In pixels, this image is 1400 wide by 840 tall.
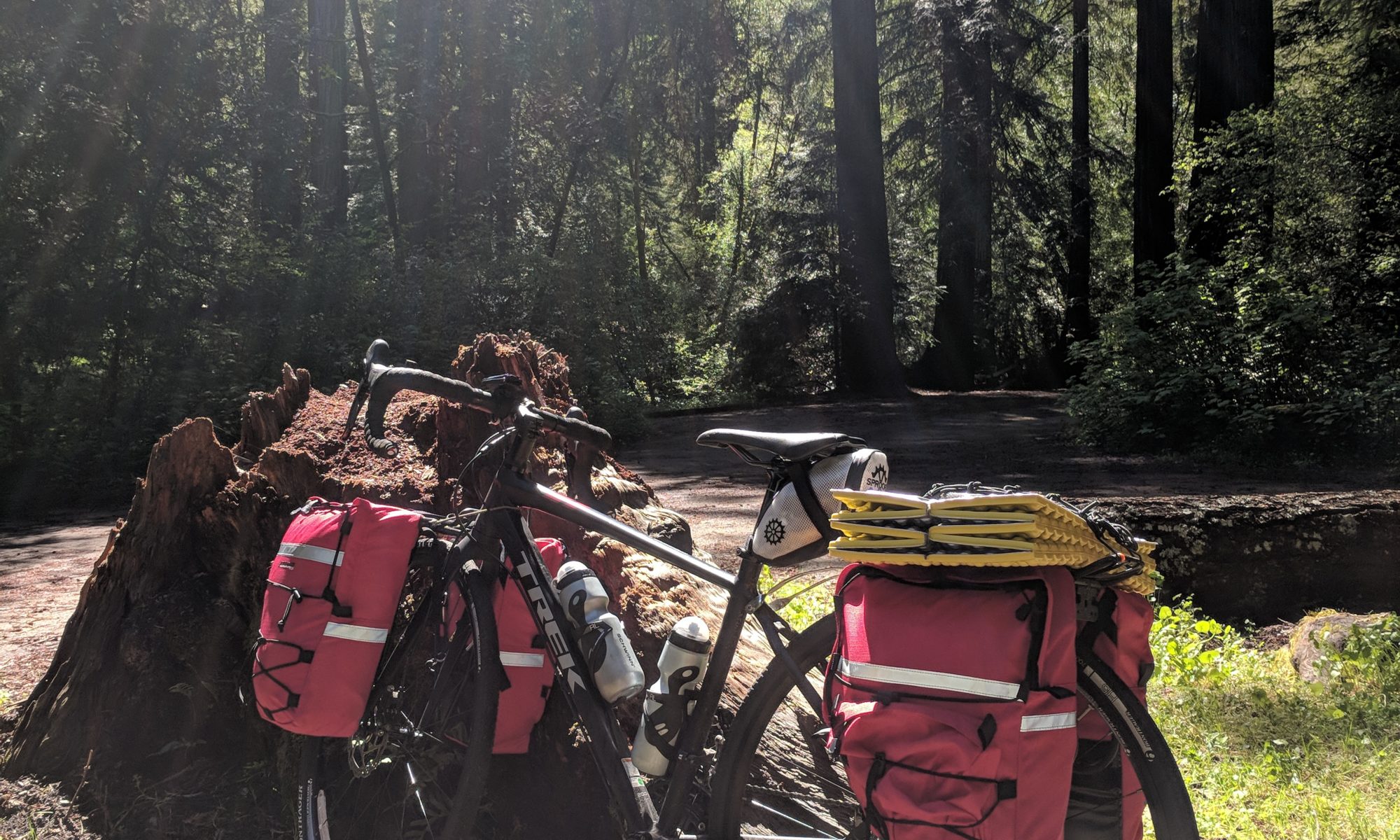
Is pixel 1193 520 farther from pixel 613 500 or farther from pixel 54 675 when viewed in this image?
pixel 54 675

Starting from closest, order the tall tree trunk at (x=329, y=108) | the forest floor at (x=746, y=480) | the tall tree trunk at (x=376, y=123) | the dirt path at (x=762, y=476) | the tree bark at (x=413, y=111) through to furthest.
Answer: the forest floor at (x=746, y=480), the dirt path at (x=762, y=476), the tall tree trunk at (x=329, y=108), the tall tree trunk at (x=376, y=123), the tree bark at (x=413, y=111)

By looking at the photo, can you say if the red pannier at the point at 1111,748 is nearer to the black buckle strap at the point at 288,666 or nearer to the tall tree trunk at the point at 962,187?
the black buckle strap at the point at 288,666

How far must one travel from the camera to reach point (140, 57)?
13758mm

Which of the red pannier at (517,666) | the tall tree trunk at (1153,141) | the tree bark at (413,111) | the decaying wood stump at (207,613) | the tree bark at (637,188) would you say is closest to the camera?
the red pannier at (517,666)

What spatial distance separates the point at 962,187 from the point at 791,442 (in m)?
22.1

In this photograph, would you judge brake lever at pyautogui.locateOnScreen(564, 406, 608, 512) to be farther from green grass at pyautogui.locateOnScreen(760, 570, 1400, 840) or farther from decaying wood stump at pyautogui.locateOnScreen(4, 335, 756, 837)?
green grass at pyautogui.locateOnScreen(760, 570, 1400, 840)

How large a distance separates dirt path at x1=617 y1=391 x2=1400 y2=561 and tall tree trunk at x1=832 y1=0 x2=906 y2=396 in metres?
1.32

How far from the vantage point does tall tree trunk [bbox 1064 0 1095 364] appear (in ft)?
78.1

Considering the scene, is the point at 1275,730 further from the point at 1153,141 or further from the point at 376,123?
the point at 376,123

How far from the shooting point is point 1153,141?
14.4 meters

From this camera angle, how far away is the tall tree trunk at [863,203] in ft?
60.0

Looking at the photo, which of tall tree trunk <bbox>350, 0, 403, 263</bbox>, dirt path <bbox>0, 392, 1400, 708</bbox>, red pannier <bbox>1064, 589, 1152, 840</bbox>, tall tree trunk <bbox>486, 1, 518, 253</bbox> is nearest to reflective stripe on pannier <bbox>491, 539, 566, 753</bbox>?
red pannier <bbox>1064, 589, 1152, 840</bbox>

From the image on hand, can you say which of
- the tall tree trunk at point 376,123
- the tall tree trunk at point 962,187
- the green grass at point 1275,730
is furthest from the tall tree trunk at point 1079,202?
the green grass at point 1275,730

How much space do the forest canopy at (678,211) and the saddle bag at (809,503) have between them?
885 centimetres
